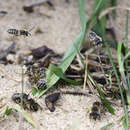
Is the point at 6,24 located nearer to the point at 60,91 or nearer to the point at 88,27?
the point at 88,27

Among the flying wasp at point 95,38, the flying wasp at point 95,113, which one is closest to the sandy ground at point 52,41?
the flying wasp at point 95,113

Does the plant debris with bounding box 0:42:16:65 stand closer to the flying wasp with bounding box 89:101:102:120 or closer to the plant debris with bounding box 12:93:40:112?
the plant debris with bounding box 12:93:40:112

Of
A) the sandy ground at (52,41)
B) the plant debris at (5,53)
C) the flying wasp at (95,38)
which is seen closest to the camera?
the sandy ground at (52,41)

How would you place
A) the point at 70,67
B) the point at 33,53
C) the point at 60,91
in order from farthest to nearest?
the point at 33,53 < the point at 70,67 < the point at 60,91

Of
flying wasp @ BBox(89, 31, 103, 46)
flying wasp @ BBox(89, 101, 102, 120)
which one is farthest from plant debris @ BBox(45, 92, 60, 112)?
flying wasp @ BBox(89, 31, 103, 46)

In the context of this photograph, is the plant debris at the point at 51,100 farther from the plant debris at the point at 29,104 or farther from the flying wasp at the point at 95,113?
the flying wasp at the point at 95,113

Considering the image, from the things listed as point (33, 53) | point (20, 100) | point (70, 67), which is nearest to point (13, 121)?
point (20, 100)

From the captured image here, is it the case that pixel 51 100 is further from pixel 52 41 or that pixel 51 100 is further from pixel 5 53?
pixel 52 41

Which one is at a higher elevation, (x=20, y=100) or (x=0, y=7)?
(x=0, y=7)

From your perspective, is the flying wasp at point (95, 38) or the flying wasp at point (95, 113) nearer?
the flying wasp at point (95, 113)
